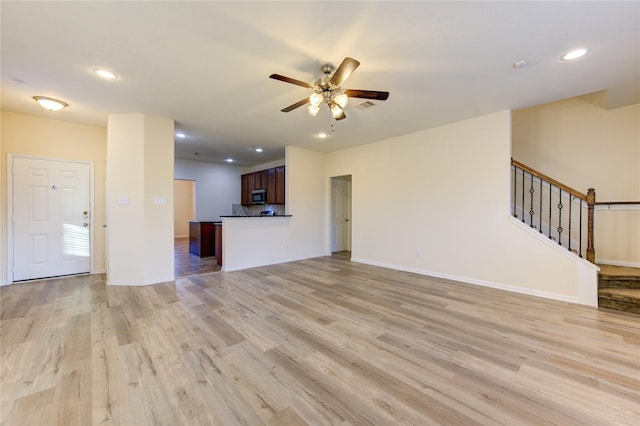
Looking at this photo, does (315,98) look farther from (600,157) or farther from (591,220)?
(600,157)

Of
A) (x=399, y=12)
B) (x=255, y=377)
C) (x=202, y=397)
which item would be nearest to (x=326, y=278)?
(x=255, y=377)

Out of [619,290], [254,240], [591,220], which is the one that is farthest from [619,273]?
[254,240]

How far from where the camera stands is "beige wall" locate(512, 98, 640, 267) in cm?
379

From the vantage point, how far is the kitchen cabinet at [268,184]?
23.0 ft

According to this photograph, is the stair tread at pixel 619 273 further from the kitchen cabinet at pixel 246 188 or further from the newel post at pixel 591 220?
the kitchen cabinet at pixel 246 188

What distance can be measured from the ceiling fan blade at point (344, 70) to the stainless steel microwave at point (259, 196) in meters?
5.48

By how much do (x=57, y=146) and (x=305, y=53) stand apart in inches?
188

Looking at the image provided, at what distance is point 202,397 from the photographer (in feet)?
5.41

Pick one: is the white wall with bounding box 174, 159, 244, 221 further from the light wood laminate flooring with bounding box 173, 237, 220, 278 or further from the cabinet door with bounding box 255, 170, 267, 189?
the light wood laminate flooring with bounding box 173, 237, 220, 278

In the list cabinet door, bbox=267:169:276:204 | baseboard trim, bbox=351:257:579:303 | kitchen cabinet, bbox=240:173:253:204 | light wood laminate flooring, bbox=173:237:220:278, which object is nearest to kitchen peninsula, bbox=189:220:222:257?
light wood laminate flooring, bbox=173:237:220:278

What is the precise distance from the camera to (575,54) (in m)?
2.44

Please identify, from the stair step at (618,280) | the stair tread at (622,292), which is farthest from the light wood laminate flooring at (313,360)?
the stair step at (618,280)

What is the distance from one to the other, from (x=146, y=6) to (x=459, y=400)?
3487mm

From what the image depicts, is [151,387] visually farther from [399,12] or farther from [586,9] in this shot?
[586,9]
